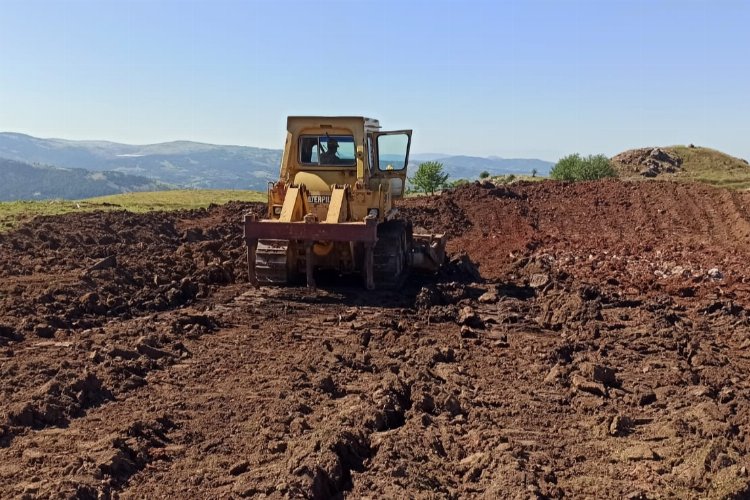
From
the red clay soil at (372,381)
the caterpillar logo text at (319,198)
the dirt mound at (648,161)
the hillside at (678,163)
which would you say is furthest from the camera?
the dirt mound at (648,161)

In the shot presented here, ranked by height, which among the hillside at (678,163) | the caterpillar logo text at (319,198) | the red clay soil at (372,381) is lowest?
the red clay soil at (372,381)

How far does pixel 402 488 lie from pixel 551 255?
13.0 metres

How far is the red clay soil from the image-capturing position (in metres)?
5.36

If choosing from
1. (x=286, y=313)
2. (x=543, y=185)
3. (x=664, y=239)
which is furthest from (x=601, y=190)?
(x=286, y=313)

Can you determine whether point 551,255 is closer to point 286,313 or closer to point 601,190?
point 286,313

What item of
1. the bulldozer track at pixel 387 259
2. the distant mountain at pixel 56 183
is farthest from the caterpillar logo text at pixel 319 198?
the distant mountain at pixel 56 183

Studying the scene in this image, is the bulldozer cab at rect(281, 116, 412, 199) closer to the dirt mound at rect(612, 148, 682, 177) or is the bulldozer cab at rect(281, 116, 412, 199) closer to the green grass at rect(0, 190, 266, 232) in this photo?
the green grass at rect(0, 190, 266, 232)

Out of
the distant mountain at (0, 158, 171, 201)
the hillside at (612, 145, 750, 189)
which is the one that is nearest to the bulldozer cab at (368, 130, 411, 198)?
the hillside at (612, 145, 750, 189)

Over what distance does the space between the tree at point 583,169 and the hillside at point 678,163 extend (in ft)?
4.76

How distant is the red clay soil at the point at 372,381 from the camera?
17.6 feet

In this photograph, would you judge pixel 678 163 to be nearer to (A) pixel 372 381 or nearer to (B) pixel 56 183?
(A) pixel 372 381

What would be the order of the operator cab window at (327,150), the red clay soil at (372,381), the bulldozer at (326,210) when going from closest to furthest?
1. the red clay soil at (372,381)
2. the bulldozer at (326,210)
3. the operator cab window at (327,150)

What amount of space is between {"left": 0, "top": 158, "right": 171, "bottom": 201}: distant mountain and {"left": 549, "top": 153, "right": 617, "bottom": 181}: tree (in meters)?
141

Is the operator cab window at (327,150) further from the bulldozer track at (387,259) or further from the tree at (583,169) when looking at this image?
the tree at (583,169)
